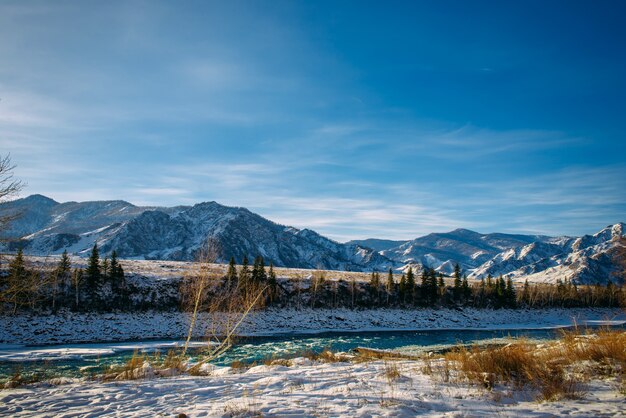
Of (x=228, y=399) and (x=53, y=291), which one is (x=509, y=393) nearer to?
(x=228, y=399)

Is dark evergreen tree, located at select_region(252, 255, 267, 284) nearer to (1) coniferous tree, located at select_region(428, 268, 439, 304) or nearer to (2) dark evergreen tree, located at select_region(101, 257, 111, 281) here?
(2) dark evergreen tree, located at select_region(101, 257, 111, 281)

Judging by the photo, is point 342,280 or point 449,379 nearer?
point 449,379

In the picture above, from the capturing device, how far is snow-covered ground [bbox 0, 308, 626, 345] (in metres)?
45.3

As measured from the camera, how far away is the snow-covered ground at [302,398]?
654 centimetres

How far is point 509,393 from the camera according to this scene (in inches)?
291

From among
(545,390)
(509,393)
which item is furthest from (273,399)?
(545,390)

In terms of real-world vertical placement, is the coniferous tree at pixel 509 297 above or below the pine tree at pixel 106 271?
below

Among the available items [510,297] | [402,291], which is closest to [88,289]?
[402,291]

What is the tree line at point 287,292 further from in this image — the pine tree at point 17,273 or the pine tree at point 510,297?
the pine tree at point 17,273

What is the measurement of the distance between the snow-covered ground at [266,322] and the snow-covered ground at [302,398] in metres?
21.1

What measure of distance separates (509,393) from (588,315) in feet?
408

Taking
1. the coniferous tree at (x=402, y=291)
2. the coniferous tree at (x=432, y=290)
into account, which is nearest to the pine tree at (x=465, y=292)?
the coniferous tree at (x=432, y=290)

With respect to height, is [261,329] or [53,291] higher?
[53,291]

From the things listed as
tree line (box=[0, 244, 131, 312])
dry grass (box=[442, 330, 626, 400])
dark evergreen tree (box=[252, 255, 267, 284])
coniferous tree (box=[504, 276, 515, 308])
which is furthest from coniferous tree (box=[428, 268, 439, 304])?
dry grass (box=[442, 330, 626, 400])
